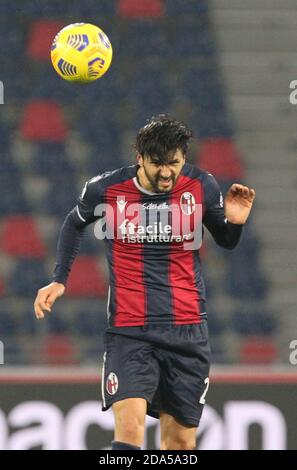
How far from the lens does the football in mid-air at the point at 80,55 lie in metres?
5.35

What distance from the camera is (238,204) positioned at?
4484mm

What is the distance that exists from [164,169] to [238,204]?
38 centimetres

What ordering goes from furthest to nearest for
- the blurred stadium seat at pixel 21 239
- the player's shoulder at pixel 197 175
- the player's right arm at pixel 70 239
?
the blurred stadium seat at pixel 21 239
the player's shoulder at pixel 197 175
the player's right arm at pixel 70 239

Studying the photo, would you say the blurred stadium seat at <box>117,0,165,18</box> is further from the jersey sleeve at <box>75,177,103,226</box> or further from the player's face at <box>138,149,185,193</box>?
the player's face at <box>138,149,185,193</box>

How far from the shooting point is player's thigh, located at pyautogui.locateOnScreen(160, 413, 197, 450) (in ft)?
15.0

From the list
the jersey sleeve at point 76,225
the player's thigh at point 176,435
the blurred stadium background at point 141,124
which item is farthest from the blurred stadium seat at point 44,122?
the player's thigh at point 176,435

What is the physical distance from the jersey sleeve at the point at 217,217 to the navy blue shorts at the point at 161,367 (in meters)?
0.40

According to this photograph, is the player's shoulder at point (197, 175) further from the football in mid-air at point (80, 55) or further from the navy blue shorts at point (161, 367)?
the football in mid-air at point (80, 55)

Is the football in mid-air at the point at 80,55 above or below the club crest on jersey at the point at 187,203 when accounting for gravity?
above

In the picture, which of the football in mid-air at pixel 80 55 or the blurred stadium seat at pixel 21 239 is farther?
the blurred stadium seat at pixel 21 239

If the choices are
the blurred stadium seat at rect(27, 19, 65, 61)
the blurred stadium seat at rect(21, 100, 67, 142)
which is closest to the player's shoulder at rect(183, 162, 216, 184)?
the blurred stadium seat at rect(21, 100, 67, 142)

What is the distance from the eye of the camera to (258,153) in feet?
30.4
